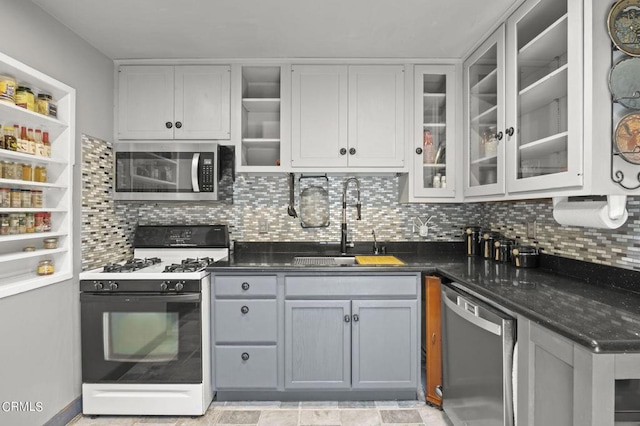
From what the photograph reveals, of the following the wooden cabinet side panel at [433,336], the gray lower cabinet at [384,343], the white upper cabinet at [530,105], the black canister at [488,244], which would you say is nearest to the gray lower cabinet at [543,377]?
the white upper cabinet at [530,105]

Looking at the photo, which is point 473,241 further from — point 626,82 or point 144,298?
point 144,298

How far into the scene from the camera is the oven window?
2.06m

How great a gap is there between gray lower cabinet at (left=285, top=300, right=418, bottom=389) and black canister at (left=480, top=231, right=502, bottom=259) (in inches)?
29.9

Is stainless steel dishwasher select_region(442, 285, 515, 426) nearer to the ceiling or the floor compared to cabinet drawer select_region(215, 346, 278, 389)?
nearer to the ceiling

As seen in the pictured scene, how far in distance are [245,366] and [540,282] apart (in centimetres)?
177

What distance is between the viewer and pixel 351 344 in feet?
7.14

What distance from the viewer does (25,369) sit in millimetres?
1729

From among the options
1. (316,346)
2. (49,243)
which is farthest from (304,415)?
(49,243)

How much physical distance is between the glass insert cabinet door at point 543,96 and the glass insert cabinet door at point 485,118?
76 millimetres

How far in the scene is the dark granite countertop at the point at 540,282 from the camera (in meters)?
1.06

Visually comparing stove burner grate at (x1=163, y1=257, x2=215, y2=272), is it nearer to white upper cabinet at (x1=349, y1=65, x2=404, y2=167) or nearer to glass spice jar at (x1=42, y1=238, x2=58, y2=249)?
glass spice jar at (x1=42, y1=238, x2=58, y2=249)

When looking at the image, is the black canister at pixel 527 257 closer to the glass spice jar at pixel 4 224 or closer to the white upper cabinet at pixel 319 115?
the white upper cabinet at pixel 319 115

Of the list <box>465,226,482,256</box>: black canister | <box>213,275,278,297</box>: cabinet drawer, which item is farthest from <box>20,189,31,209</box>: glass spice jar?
<box>465,226,482,256</box>: black canister

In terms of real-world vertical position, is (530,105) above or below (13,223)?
above
